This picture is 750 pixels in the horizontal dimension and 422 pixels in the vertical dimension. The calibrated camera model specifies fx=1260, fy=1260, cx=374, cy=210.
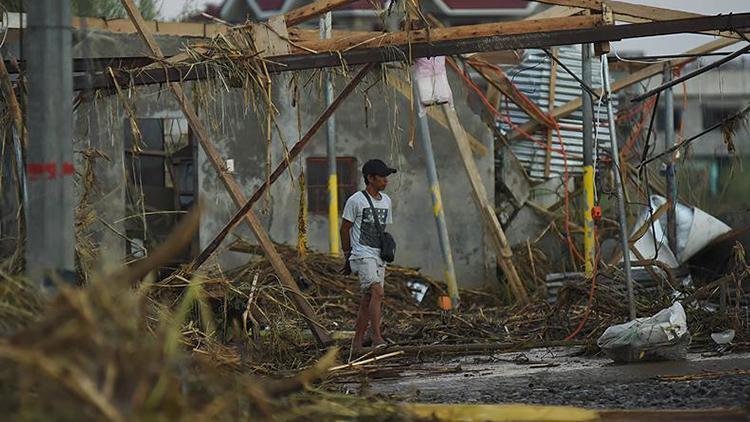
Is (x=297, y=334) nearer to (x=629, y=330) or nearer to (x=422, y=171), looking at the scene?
(x=629, y=330)

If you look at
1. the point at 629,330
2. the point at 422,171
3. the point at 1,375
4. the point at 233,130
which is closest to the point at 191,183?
the point at 233,130

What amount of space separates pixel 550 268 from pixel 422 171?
2.79 metres

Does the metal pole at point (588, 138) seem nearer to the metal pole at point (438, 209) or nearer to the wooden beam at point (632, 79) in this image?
the wooden beam at point (632, 79)

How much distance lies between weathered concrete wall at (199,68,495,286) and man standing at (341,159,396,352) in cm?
832

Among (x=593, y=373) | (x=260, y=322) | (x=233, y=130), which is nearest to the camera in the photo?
(x=593, y=373)

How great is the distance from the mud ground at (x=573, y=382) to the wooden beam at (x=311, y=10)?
3464 mm

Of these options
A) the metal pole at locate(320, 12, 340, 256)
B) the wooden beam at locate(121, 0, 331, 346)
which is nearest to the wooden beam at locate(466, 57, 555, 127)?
the metal pole at locate(320, 12, 340, 256)

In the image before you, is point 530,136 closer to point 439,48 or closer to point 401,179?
point 401,179

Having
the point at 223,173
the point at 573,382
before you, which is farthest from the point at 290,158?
the point at 573,382

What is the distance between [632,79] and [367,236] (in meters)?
9.84

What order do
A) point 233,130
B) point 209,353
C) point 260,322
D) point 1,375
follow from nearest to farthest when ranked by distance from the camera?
point 1,375
point 209,353
point 260,322
point 233,130

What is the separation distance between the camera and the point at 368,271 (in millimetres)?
12930

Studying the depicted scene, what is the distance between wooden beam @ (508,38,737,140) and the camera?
19.9 metres

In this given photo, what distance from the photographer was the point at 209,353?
9.23 m
